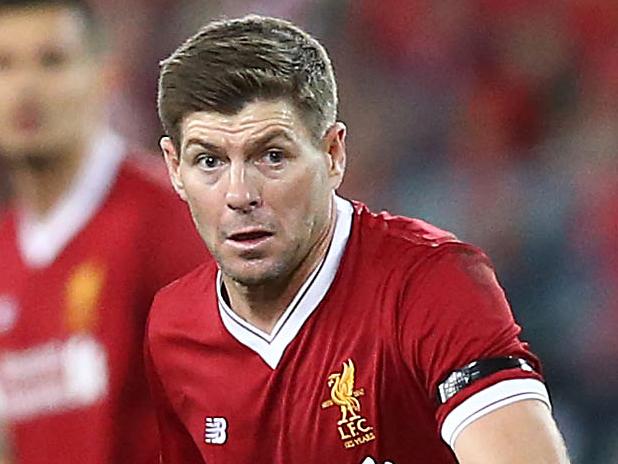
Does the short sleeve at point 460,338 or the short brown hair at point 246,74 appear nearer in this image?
the short sleeve at point 460,338

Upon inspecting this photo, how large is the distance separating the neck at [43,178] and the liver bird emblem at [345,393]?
0.90 metres

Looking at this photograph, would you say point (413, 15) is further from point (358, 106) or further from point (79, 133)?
point (79, 133)

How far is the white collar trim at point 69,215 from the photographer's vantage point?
2.20 m

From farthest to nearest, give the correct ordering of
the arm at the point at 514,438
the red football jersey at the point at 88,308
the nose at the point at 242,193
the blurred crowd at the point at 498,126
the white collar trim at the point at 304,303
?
1. the blurred crowd at the point at 498,126
2. the red football jersey at the point at 88,308
3. the white collar trim at the point at 304,303
4. the nose at the point at 242,193
5. the arm at the point at 514,438

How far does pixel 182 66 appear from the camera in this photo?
1.44m

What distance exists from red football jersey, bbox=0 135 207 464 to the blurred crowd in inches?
22.6

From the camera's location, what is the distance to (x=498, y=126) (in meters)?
3.04

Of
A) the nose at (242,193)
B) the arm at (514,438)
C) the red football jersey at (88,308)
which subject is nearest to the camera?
the arm at (514,438)

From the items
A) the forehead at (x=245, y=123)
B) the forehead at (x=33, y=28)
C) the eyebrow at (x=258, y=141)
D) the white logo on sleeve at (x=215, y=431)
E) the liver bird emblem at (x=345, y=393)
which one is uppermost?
the forehead at (x=33, y=28)

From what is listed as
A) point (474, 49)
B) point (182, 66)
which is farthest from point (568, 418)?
point (182, 66)

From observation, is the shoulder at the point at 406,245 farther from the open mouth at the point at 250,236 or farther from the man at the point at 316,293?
the open mouth at the point at 250,236

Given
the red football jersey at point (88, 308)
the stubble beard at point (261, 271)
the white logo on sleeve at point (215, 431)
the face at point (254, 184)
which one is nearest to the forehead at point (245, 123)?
the face at point (254, 184)

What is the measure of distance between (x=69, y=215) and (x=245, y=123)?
0.87 metres

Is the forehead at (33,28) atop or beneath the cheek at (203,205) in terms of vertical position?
atop
